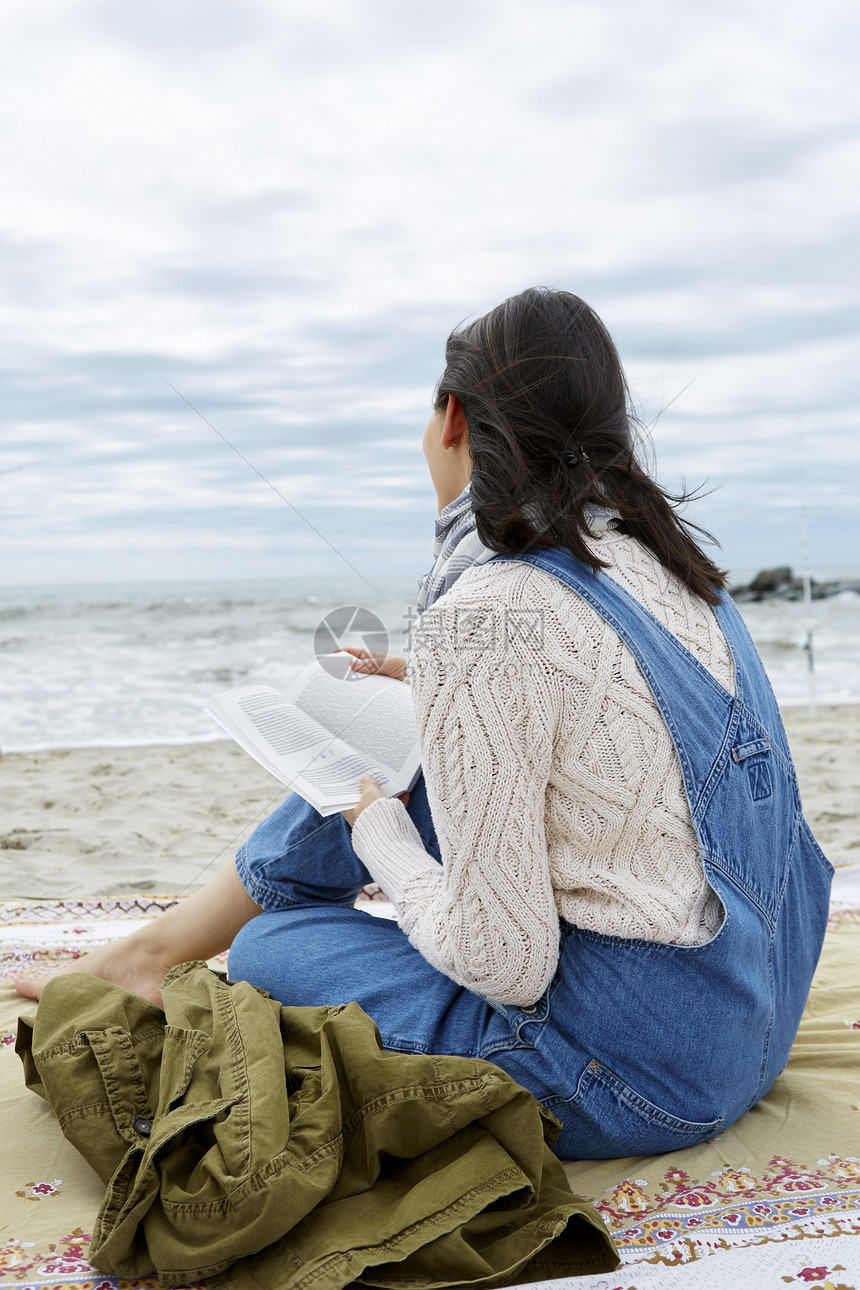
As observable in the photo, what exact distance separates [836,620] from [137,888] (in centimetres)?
1179

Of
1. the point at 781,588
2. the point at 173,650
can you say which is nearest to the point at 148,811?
the point at 173,650

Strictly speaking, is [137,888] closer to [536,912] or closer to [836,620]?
[536,912]

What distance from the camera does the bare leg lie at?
133 cm

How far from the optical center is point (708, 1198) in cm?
97

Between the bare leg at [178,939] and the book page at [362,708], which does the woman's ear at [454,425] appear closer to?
the book page at [362,708]

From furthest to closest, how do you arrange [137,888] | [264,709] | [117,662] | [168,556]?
[168,556] → [117,662] → [137,888] → [264,709]

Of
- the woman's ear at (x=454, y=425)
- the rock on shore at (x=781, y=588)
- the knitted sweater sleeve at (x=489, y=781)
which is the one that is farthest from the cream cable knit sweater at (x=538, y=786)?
the rock on shore at (x=781, y=588)

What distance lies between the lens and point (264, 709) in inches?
48.9

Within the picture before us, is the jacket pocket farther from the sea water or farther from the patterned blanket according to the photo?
the sea water

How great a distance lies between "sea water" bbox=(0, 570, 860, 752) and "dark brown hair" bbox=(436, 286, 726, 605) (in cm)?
56

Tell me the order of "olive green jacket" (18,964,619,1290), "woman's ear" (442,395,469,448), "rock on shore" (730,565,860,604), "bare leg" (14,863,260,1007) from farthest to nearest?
"rock on shore" (730,565,860,604), "bare leg" (14,863,260,1007), "woman's ear" (442,395,469,448), "olive green jacket" (18,964,619,1290)

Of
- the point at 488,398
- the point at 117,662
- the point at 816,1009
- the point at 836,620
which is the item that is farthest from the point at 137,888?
the point at 836,620

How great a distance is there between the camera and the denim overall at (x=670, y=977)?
0.88 meters

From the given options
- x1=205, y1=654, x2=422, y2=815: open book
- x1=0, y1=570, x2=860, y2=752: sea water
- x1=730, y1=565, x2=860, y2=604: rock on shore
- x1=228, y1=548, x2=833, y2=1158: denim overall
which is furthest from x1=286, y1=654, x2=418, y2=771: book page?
x1=730, y1=565, x2=860, y2=604: rock on shore
